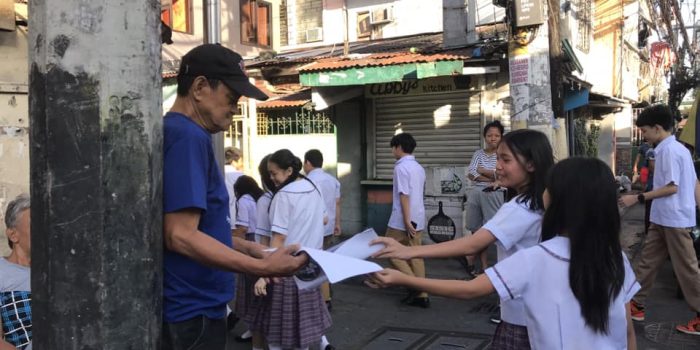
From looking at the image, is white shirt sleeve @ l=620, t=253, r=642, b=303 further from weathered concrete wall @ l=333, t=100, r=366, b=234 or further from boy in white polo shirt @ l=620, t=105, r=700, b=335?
weathered concrete wall @ l=333, t=100, r=366, b=234

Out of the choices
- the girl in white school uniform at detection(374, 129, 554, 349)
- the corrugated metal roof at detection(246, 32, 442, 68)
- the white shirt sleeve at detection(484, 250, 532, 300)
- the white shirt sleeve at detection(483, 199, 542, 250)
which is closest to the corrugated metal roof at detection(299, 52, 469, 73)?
the corrugated metal roof at detection(246, 32, 442, 68)

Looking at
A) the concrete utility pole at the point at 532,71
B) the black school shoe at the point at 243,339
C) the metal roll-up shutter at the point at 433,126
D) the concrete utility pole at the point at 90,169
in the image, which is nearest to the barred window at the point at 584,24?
the metal roll-up shutter at the point at 433,126

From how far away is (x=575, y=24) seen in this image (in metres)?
13.2

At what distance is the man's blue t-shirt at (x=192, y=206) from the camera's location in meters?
1.80

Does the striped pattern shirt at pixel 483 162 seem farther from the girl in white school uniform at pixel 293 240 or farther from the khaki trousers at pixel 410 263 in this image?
the girl in white school uniform at pixel 293 240

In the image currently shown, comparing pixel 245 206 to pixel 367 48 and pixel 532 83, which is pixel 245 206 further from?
pixel 367 48

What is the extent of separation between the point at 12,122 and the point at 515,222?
6.16 m

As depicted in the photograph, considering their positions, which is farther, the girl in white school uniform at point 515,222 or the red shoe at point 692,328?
the red shoe at point 692,328

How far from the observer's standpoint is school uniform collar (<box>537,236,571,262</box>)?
6.77 ft

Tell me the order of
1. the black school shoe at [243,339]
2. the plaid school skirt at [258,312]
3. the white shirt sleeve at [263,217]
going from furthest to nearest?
the black school shoe at [243,339] → the white shirt sleeve at [263,217] → the plaid school skirt at [258,312]

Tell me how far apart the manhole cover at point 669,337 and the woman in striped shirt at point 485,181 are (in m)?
1.86

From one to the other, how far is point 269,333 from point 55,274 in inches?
120

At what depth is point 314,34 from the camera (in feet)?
51.8

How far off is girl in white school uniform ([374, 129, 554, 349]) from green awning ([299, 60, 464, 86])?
559cm
